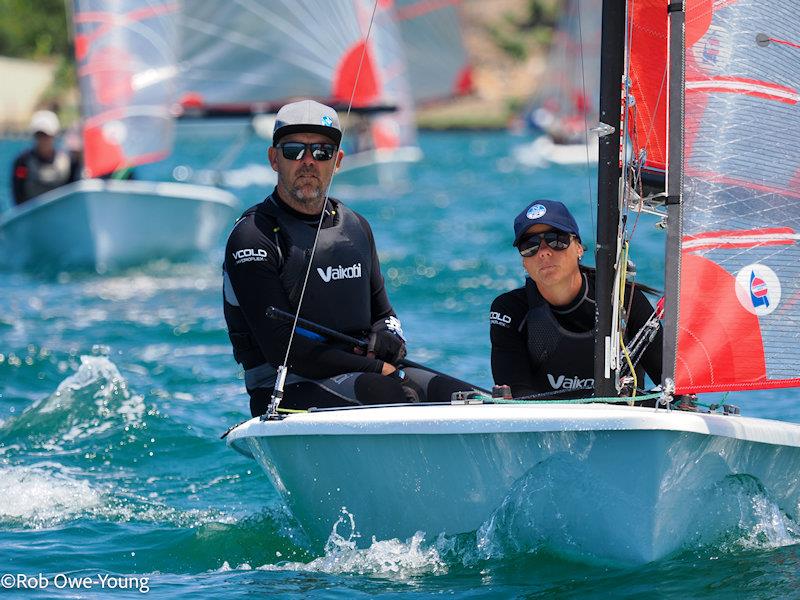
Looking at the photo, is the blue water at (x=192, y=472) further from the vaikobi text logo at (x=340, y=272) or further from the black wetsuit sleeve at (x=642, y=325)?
the vaikobi text logo at (x=340, y=272)

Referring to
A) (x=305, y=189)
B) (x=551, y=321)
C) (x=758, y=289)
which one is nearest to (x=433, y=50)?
(x=305, y=189)

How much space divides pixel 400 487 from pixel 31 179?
8131 mm

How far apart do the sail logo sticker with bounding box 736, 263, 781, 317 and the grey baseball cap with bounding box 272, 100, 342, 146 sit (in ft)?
4.26

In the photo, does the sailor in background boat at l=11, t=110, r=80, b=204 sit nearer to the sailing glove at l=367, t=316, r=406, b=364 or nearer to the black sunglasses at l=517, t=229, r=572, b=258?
the sailing glove at l=367, t=316, r=406, b=364

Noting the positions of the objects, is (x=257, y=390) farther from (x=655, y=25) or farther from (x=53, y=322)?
(x=53, y=322)

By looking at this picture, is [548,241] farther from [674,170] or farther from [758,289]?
[758,289]

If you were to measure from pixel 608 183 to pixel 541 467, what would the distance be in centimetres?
76

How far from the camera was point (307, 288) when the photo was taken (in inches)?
164

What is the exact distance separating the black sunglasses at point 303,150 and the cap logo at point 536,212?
2.29 feet

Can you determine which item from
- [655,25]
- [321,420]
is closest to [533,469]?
[321,420]

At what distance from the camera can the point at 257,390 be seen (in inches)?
169

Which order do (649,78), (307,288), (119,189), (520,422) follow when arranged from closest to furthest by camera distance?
(520,422)
(649,78)
(307,288)
(119,189)

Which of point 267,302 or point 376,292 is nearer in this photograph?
point 267,302

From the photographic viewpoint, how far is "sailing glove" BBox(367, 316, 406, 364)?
13.9 feet
